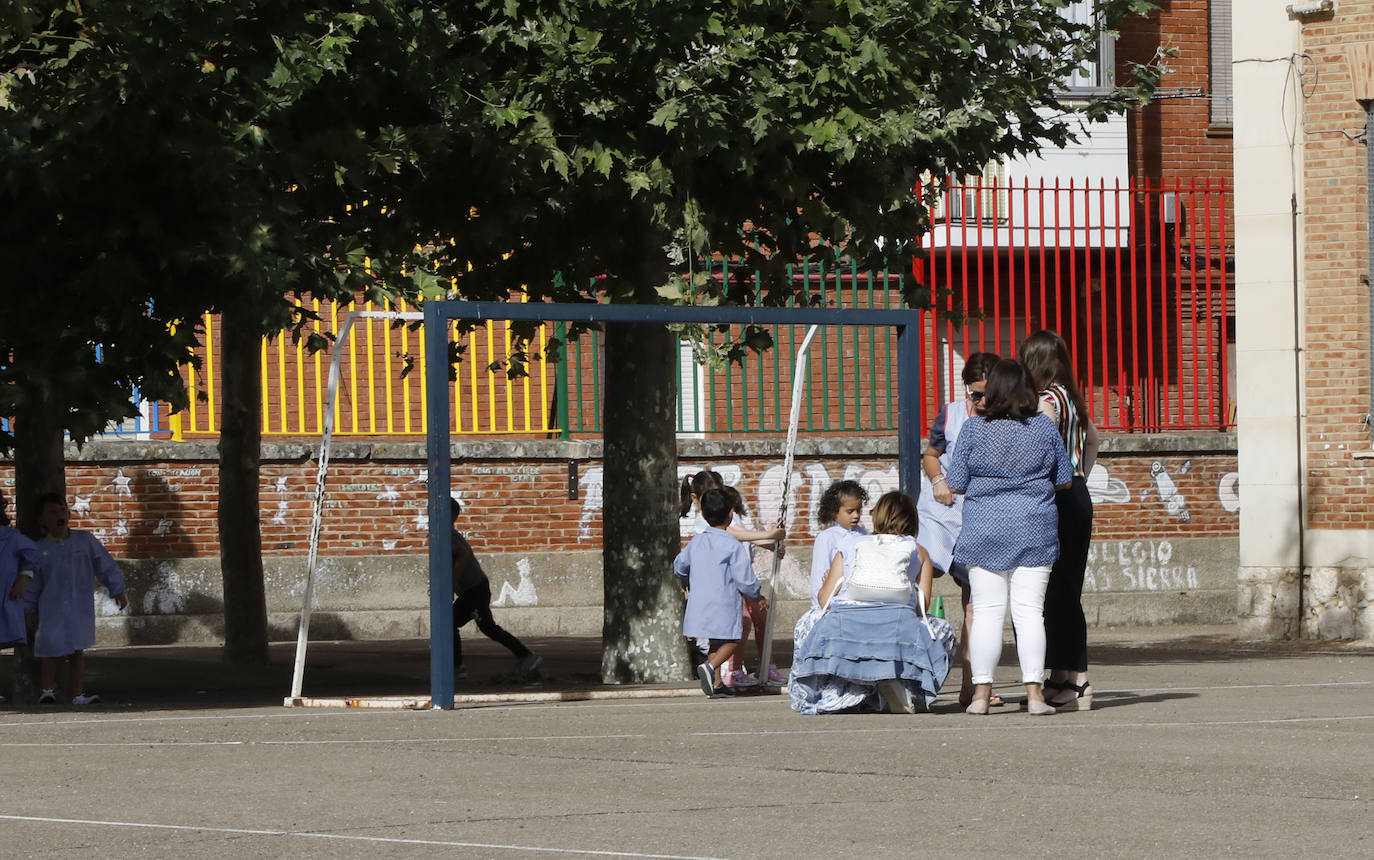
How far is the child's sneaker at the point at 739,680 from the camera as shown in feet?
39.3

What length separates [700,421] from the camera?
19078 mm

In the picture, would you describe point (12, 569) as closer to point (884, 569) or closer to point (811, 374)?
point (884, 569)

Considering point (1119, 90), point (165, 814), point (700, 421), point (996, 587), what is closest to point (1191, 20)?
point (700, 421)

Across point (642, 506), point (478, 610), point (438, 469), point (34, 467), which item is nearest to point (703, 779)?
point (438, 469)

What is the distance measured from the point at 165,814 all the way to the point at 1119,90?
776 cm

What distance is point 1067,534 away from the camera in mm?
9688

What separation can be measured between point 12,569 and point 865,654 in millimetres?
5680

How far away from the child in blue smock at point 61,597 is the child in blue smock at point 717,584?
3617mm

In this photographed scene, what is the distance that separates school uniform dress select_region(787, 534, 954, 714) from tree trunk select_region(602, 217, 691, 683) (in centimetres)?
292

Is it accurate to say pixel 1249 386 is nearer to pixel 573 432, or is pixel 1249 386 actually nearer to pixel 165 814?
pixel 573 432

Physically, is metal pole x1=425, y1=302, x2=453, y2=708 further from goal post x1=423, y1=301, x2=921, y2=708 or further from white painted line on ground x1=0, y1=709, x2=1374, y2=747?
white painted line on ground x1=0, y1=709, x2=1374, y2=747

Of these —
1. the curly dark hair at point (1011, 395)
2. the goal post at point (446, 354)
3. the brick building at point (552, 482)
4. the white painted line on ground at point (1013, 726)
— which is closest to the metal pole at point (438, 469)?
the goal post at point (446, 354)

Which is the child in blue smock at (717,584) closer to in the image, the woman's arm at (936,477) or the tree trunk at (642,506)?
the tree trunk at (642,506)

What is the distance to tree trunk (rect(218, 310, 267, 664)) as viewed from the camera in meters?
14.7
